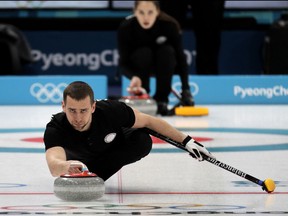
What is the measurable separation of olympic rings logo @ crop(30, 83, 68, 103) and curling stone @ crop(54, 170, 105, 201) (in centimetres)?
616

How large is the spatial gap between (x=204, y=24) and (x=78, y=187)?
6.97 m

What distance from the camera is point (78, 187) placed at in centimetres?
426

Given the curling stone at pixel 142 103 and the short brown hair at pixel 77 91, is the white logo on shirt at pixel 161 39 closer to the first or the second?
the curling stone at pixel 142 103

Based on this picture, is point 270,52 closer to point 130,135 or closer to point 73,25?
point 73,25

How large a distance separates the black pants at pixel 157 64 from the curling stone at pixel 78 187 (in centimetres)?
476

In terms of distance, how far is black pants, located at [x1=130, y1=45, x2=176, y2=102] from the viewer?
9.02 metres

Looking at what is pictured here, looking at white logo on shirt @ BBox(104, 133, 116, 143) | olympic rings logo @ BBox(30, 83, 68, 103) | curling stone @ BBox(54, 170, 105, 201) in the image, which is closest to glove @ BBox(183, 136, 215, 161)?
white logo on shirt @ BBox(104, 133, 116, 143)

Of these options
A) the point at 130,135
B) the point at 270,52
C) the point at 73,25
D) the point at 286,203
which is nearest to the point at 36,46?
the point at 73,25

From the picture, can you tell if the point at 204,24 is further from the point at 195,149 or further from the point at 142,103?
the point at 195,149

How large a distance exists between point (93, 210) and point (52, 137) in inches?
24.2

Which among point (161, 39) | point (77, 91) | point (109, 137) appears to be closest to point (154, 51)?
point (161, 39)

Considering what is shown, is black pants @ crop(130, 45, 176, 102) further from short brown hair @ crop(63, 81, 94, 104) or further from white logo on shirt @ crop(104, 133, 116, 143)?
short brown hair @ crop(63, 81, 94, 104)

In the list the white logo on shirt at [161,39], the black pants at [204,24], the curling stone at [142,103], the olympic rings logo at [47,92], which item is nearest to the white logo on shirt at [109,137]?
the curling stone at [142,103]

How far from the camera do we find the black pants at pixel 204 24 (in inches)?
430
